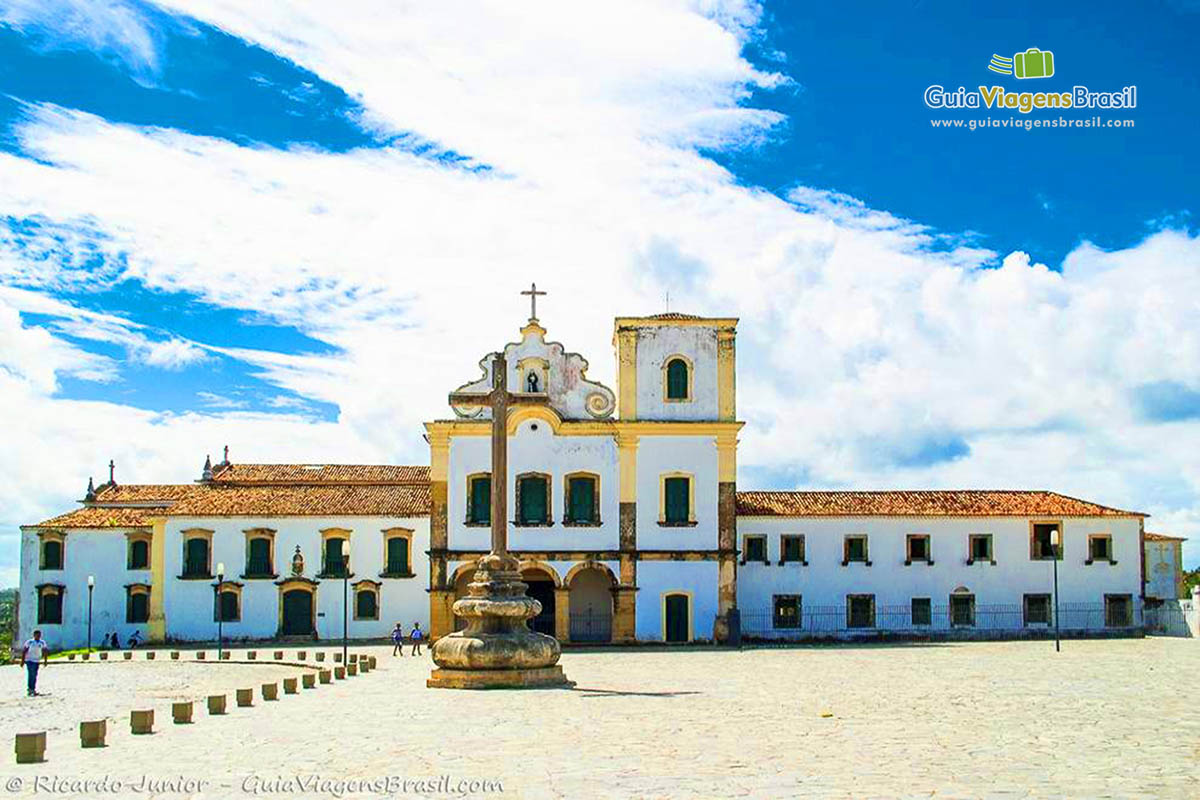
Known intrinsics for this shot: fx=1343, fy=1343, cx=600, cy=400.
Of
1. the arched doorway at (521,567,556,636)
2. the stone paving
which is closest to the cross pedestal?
the stone paving

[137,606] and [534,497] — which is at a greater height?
[534,497]

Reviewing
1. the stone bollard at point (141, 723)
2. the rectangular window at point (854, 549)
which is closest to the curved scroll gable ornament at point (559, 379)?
the rectangular window at point (854, 549)

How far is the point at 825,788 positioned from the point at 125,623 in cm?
3840

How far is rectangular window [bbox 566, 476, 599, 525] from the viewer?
4122 cm

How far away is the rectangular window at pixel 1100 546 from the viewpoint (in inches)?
1756

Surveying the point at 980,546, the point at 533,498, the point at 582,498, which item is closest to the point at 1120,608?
the point at 980,546

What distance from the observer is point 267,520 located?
44.8 meters

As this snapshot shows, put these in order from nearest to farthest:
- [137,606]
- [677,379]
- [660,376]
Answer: [660,376] → [677,379] → [137,606]

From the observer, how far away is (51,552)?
46.9 meters

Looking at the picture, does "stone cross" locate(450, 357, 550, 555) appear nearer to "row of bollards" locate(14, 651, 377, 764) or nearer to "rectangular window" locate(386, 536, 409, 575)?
"row of bollards" locate(14, 651, 377, 764)

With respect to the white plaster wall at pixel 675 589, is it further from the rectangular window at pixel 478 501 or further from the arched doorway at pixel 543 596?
the rectangular window at pixel 478 501

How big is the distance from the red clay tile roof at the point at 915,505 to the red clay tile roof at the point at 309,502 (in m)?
11.5

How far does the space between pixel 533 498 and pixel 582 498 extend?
1.50m

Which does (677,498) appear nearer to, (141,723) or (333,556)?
(333,556)
